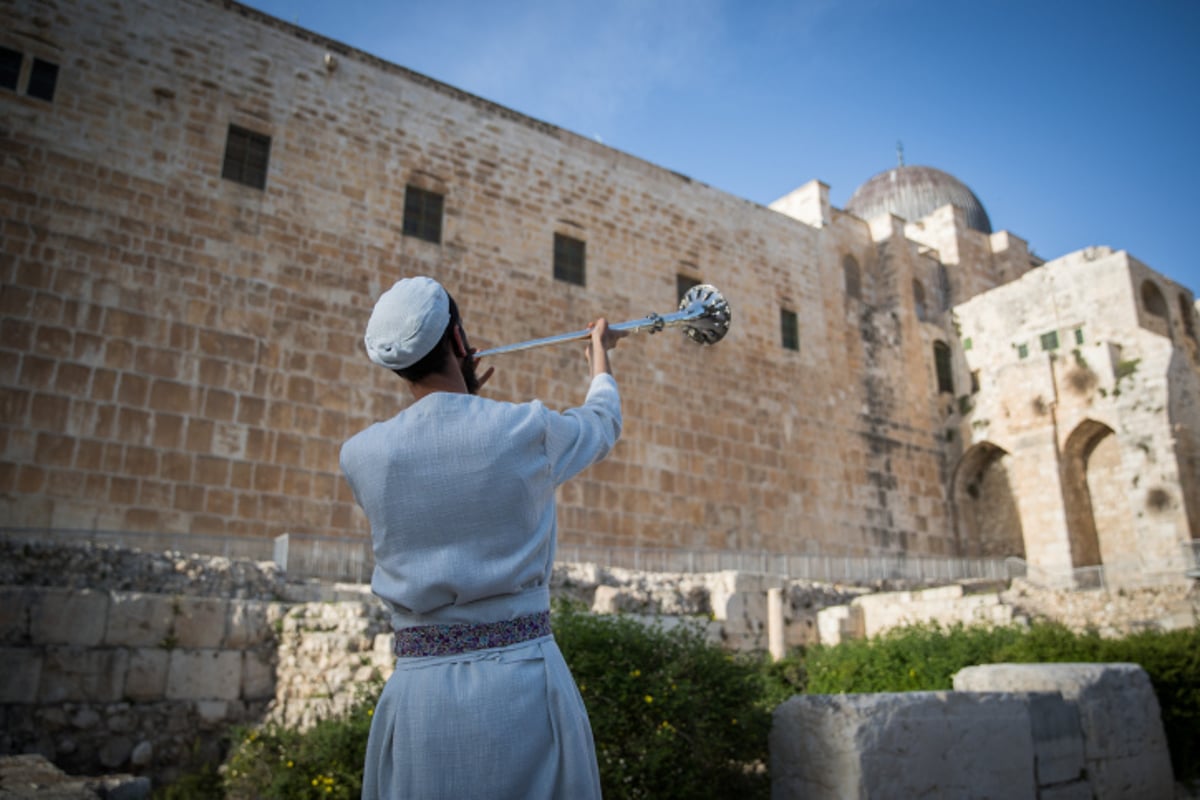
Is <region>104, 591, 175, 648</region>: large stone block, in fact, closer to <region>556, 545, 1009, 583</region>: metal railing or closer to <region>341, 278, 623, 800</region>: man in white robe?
<region>341, 278, 623, 800</region>: man in white robe

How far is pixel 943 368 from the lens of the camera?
2059cm

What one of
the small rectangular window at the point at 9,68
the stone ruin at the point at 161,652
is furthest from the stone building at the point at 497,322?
the stone ruin at the point at 161,652

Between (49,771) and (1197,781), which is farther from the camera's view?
(1197,781)

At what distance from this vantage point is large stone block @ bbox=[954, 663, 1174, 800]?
4699mm

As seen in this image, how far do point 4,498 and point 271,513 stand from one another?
112 inches

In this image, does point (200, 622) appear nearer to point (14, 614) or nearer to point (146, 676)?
point (146, 676)

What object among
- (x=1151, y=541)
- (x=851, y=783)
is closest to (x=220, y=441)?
(x=851, y=783)

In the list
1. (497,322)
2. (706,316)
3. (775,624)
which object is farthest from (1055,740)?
(497,322)

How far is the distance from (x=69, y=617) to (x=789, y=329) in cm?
1434

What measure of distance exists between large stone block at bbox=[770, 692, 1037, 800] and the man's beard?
2551mm

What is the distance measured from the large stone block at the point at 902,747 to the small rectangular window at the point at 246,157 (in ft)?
35.3

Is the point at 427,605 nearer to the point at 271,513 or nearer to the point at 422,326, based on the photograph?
the point at 422,326

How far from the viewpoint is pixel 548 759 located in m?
1.76

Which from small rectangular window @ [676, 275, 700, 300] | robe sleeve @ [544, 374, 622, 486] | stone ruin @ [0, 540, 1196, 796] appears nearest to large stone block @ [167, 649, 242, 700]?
stone ruin @ [0, 540, 1196, 796]
